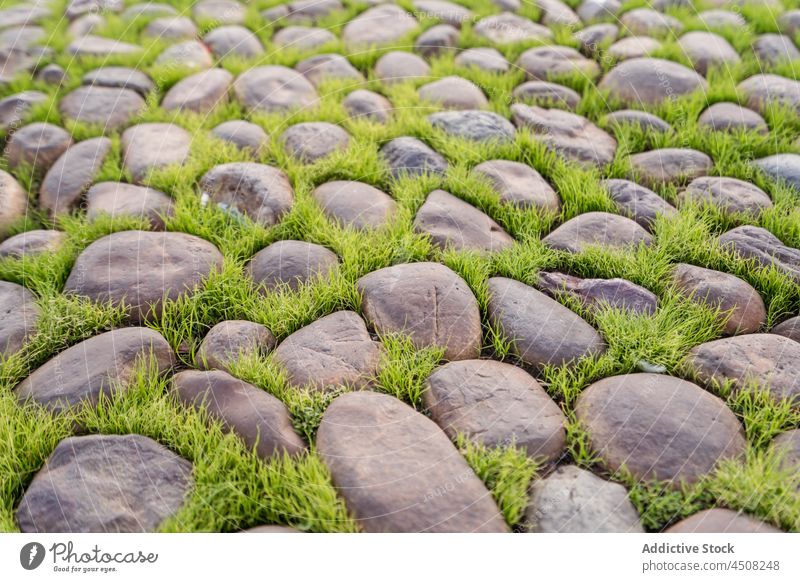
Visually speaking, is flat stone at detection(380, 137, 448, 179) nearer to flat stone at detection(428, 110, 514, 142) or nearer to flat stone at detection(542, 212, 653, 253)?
flat stone at detection(428, 110, 514, 142)

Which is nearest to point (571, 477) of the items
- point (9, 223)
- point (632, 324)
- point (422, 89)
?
point (632, 324)

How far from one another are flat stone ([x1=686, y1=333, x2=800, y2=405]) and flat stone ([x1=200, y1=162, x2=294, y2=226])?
159cm

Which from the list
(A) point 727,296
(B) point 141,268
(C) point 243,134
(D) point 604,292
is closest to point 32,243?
(B) point 141,268

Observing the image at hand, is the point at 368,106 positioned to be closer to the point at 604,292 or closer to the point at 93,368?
the point at 604,292

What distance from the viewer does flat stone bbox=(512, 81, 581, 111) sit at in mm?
2982

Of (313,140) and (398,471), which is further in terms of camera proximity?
(313,140)

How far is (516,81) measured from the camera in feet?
10.3

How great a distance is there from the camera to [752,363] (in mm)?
1791

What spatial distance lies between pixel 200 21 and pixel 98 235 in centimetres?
205

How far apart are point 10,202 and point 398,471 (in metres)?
2.07

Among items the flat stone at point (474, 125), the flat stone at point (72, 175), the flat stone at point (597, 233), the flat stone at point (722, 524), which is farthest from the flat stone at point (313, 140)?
the flat stone at point (722, 524)

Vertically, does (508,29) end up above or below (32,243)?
above

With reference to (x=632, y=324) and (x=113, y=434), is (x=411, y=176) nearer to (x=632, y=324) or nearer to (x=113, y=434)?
(x=632, y=324)
